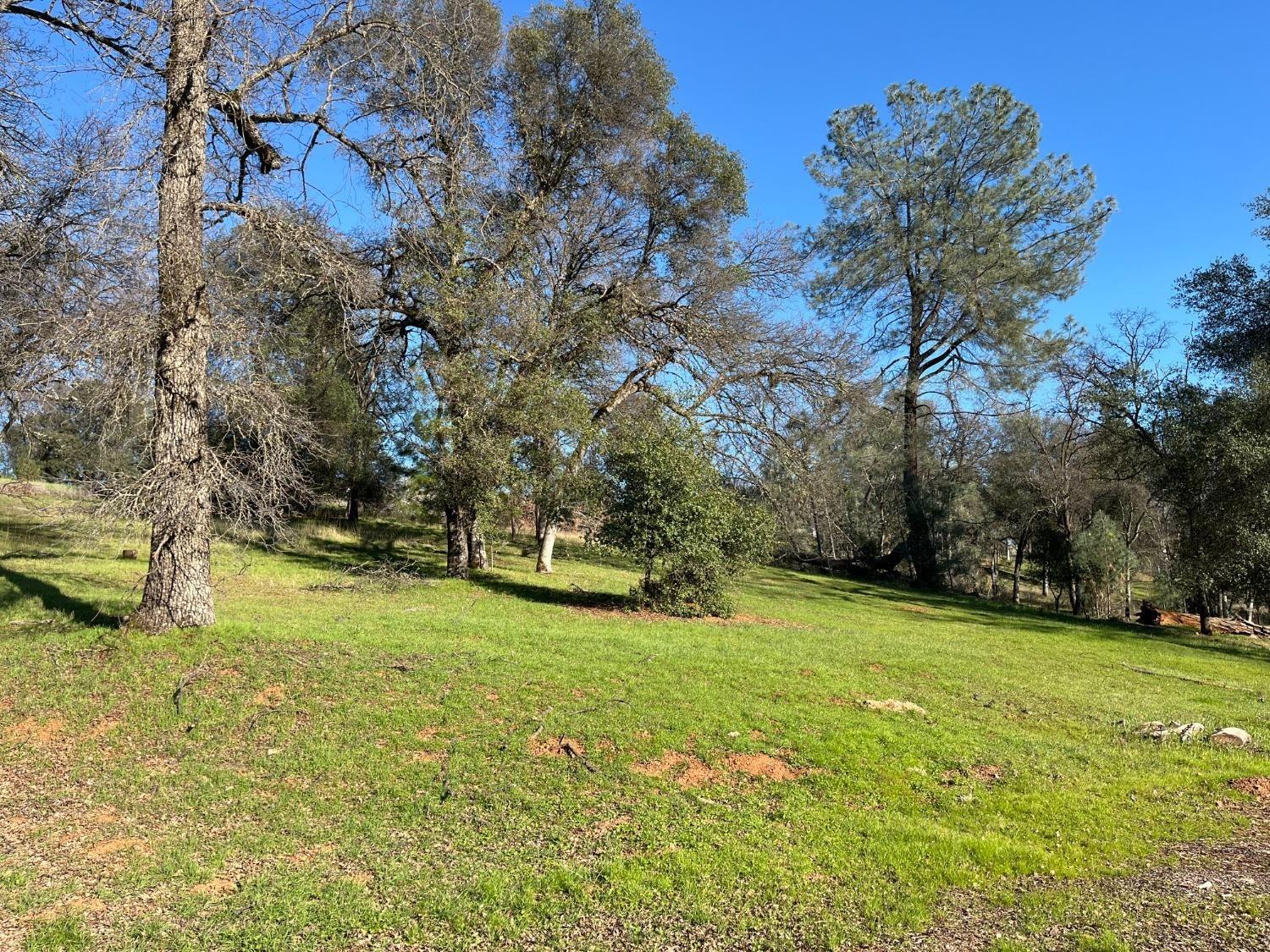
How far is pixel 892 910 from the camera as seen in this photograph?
4062 millimetres

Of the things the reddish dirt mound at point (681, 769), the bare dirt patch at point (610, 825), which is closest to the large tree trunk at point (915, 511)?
the reddish dirt mound at point (681, 769)

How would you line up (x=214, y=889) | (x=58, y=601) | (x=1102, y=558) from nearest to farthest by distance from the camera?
(x=214, y=889)
(x=58, y=601)
(x=1102, y=558)

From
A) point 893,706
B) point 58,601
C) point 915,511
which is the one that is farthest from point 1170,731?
Answer: point 915,511

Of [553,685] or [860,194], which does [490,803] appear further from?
[860,194]

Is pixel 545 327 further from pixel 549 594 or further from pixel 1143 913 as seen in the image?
pixel 1143 913

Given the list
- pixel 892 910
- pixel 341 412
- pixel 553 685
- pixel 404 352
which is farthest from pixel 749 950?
pixel 341 412

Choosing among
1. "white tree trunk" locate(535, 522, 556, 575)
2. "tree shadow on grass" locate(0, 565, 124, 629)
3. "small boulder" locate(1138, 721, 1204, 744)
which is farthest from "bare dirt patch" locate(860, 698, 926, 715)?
"white tree trunk" locate(535, 522, 556, 575)

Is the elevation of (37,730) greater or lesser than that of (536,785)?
lesser

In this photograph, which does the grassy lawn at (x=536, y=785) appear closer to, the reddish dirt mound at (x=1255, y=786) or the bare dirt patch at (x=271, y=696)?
the bare dirt patch at (x=271, y=696)

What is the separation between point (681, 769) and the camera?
599 cm

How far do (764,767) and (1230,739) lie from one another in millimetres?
5353

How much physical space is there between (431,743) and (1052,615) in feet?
70.9

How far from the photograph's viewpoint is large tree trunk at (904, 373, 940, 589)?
29516mm

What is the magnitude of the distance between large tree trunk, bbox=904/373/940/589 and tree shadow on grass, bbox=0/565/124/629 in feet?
89.8
